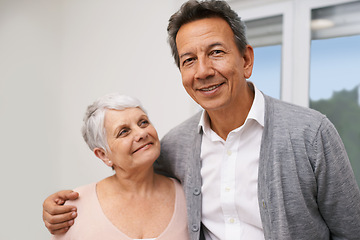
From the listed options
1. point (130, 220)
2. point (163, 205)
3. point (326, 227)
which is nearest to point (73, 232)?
point (130, 220)

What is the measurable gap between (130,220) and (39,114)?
198cm

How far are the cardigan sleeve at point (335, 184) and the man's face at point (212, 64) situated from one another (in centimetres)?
37

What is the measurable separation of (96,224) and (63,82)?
2.10 meters

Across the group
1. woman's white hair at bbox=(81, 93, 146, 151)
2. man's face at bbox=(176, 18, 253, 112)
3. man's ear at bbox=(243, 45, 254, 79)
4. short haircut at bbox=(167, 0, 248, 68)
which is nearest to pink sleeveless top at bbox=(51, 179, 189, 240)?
woman's white hair at bbox=(81, 93, 146, 151)

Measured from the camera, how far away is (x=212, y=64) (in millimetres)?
1300

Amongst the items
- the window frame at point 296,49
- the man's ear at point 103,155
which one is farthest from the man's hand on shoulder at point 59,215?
the window frame at point 296,49

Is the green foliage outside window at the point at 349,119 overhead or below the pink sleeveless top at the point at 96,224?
overhead

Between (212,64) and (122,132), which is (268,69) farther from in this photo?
(122,132)

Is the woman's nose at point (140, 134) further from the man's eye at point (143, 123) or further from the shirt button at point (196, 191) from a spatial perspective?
the shirt button at point (196, 191)

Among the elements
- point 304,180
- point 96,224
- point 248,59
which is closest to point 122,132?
point 96,224

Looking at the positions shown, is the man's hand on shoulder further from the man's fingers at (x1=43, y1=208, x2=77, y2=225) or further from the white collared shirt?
the white collared shirt

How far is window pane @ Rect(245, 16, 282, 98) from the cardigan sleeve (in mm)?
1185

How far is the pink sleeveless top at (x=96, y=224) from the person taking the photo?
1.39 m

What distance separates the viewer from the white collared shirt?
1340mm
